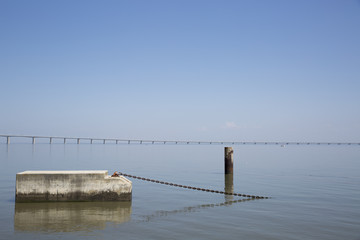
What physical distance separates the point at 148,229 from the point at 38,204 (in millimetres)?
5105

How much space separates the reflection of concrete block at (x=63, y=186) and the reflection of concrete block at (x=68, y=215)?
0.81 ft

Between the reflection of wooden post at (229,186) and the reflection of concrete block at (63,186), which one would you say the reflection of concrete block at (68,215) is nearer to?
the reflection of concrete block at (63,186)

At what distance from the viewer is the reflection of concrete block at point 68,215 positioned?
10.5m

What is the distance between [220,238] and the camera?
31.3 ft

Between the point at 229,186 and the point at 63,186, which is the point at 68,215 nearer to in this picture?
the point at 63,186

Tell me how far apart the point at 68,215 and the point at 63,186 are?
5.84 ft

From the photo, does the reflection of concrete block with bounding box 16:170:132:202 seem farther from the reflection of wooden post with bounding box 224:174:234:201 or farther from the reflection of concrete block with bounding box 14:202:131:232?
the reflection of wooden post with bounding box 224:174:234:201

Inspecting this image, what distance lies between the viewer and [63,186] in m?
13.1

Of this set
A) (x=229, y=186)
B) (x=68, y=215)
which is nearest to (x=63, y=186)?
(x=68, y=215)

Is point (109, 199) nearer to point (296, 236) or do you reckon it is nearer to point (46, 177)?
point (46, 177)

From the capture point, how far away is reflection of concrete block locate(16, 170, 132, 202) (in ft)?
42.4

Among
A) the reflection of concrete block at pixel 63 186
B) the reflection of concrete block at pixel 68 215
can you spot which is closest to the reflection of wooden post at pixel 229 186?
the reflection of concrete block at pixel 68 215

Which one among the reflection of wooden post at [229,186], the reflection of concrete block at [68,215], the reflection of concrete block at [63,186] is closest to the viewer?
the reflection of concrete block at [68,215]

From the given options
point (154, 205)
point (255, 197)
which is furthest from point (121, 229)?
point (255, 197)
